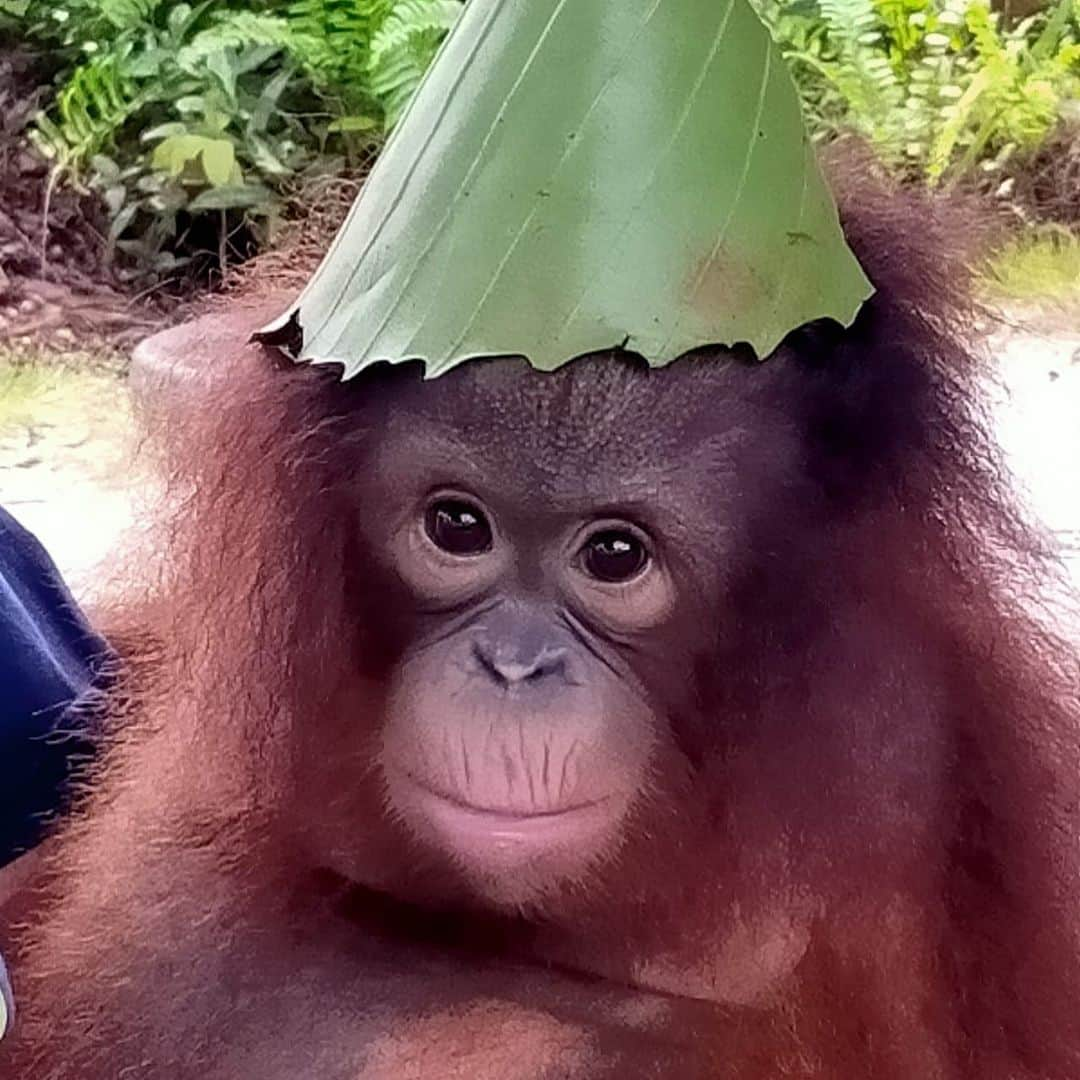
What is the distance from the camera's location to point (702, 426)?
115 centimetres

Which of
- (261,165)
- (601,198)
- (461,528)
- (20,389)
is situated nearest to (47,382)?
(20,389)

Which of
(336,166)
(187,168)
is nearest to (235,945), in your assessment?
(336,166)

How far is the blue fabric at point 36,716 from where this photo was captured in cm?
152

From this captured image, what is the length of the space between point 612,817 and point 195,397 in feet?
1.42

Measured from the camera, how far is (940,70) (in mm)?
2982

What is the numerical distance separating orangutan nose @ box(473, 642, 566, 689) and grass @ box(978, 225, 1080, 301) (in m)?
0.40

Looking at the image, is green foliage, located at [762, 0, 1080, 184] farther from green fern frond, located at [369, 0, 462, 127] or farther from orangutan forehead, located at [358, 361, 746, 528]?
orangutan forehead, located at [358, 361, 746, 528]

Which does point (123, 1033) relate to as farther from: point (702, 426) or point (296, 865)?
point (702, 426)

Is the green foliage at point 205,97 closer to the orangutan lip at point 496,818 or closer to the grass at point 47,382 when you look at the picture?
the grass at point 47,382

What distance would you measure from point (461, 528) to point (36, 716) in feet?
1.68

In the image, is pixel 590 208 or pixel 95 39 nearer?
pixel 590 208

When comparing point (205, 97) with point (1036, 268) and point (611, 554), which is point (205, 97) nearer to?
point (1036, 268)

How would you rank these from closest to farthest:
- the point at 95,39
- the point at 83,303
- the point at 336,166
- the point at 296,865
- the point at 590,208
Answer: the point at 590,208 → the point at 296,865 → the point at 336,166 → the point at 83,303 → the point at 95,39

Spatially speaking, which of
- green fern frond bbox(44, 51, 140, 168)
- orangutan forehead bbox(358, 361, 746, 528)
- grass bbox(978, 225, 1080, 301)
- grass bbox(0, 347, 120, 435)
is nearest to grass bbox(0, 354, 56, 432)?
grass bbox(0, 347, 120, 435)
